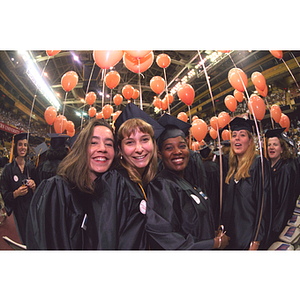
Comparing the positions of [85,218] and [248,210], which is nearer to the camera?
[85,218]

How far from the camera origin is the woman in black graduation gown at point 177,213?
3.93 feet

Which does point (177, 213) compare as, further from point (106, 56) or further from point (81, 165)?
point (106, 56)

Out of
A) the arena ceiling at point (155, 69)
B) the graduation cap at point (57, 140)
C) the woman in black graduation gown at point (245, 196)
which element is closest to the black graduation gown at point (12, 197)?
the graduation cap at point (57, 140)

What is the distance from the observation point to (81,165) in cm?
133

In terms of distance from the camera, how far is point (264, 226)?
6.14ft

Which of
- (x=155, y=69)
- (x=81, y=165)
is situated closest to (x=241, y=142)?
(x=81, y=165)

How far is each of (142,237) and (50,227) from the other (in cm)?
65

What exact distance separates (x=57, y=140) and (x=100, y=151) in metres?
1.72

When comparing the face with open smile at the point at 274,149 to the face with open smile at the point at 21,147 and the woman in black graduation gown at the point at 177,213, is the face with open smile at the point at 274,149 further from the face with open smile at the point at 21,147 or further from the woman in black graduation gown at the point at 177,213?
the face with open smile at the point at 21,147

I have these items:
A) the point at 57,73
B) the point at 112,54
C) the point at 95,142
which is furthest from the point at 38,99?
the point at 95,142

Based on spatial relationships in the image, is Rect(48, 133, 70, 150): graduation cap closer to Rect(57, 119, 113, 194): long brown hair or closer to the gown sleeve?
Rect(57, 119, 113, 194): long brown hair

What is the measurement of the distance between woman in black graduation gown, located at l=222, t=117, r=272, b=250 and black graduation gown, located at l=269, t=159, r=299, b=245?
2.49 ft

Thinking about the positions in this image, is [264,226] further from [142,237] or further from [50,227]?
[50,227]
